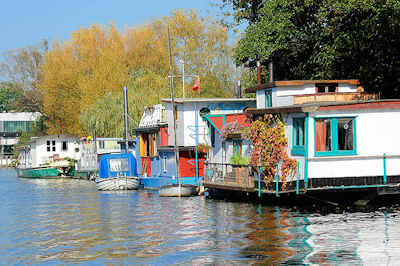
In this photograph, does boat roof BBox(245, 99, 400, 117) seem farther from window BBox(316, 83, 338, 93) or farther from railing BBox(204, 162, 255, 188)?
window BBox(316, 83, 338, 93)

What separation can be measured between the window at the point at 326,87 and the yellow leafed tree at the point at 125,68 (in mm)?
28484

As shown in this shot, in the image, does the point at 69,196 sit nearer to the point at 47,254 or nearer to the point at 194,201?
the point at 194,201

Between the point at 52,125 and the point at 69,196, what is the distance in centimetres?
3877

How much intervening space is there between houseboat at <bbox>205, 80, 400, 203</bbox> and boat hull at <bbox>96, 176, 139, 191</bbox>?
18.8 metres

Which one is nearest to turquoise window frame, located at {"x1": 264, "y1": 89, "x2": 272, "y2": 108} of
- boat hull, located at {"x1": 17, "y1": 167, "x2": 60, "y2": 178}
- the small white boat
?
the small white boat

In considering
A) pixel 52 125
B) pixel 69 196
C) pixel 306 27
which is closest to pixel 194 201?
pixel 69 196

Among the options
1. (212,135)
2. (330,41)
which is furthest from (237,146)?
(330,41)

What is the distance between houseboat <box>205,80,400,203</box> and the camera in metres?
31.1

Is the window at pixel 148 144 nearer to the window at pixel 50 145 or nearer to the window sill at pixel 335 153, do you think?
the window sill at pixel 335 153

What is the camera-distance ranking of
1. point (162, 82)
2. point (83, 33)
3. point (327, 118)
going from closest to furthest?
point (327, 118) < point (162, 82) < point (83, 33)

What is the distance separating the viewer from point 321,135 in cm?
3128

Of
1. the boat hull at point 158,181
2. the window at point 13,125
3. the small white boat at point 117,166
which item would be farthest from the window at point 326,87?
the window at point 13,125

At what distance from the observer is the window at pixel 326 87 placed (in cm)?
3812

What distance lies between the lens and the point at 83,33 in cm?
7856
